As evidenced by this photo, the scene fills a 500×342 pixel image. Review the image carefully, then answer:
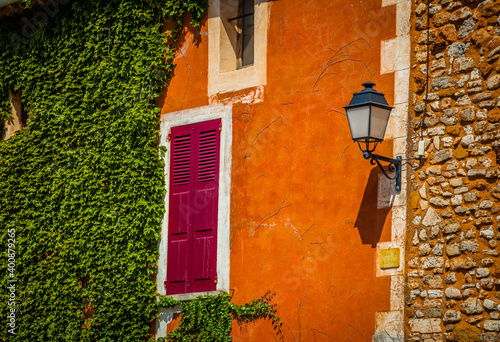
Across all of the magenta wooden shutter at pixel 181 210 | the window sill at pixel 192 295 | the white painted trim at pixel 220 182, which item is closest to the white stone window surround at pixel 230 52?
the white painted trim at pixel 220 182

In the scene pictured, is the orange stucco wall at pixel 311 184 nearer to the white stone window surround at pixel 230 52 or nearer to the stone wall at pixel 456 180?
the white stone window surround at pixel 230 52

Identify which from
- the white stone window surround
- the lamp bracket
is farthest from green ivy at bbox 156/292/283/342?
the white stone window surround

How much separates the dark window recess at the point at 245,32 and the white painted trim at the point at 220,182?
2.37 ft

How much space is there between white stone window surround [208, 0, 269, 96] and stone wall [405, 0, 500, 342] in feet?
6.54

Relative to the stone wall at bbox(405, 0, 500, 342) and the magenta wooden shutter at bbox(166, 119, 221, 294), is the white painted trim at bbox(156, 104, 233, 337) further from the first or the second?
the stone wall at bbox(405, 0, 500, 342)

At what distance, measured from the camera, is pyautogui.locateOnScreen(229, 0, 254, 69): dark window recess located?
33.3 ft

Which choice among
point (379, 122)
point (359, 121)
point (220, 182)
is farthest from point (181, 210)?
point (379, 122)

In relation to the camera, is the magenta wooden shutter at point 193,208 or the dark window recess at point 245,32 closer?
the magenta wooden shutter at point 193,208

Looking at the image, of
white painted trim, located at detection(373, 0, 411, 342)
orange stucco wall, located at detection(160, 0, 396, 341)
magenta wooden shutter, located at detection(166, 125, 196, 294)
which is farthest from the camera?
magenta wooden shutter, located at detection(166, 125, 196, 294)

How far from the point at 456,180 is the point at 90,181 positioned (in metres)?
4.98

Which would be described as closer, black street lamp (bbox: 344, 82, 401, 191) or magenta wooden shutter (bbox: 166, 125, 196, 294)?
black street lamp (bbox: 344, 82, 401, 191)

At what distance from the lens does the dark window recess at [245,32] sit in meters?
10.2

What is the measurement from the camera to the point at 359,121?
7.80 metres

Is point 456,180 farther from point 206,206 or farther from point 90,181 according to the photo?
point 90,181
